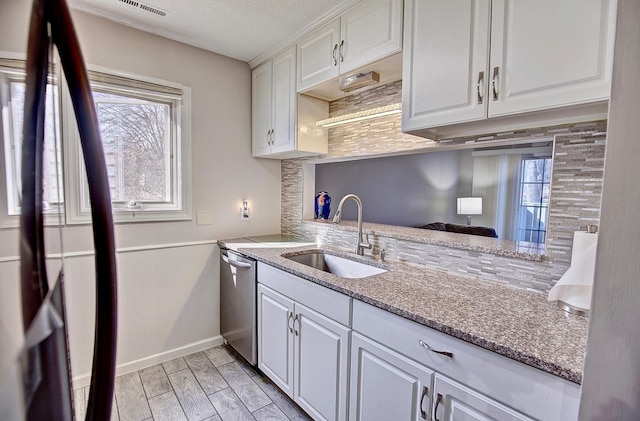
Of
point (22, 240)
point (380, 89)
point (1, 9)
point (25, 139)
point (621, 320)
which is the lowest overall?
point (621, 320)

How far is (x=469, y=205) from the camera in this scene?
1.90 metres

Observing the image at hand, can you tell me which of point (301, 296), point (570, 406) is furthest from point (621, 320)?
point (301, 296)

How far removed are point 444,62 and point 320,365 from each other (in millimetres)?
1554

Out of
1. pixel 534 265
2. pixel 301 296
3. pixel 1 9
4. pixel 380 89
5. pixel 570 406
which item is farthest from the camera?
pixel 380 89

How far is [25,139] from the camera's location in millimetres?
376

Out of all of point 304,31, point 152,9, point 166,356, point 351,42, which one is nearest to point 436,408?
point 351,42

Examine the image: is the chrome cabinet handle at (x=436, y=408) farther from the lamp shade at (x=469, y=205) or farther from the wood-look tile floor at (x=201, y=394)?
the lamp shade at (x=469, y=205)

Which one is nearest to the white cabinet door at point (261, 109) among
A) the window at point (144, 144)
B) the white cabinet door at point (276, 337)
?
the window at point (144, 144)

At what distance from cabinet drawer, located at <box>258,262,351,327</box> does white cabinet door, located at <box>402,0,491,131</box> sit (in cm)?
91

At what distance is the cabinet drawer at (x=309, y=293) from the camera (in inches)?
54.8

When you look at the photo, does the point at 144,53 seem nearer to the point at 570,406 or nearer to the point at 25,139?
the point at 25,139

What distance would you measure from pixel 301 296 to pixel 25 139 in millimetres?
1400

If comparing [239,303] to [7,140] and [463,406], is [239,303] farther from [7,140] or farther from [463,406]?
[7,140]

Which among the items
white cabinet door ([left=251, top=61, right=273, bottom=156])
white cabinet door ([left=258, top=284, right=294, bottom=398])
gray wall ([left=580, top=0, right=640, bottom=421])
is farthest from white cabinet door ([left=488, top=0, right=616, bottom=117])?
white cabinet door ([left=251, top=61, right=273, bottom=156])
